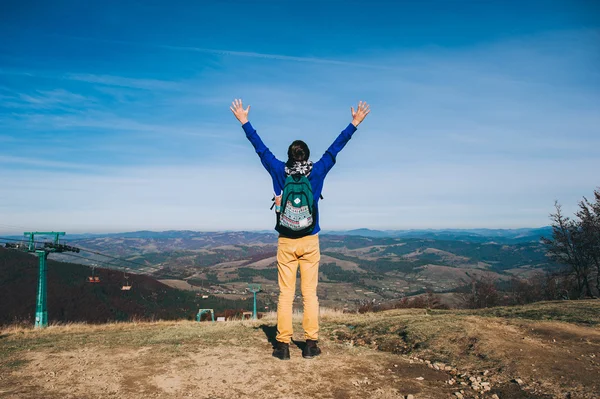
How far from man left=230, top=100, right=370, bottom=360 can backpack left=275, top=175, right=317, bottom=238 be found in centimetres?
2

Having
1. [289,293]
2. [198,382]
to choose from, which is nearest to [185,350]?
[198,382]

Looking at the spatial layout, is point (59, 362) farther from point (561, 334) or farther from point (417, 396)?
point (561, 334)

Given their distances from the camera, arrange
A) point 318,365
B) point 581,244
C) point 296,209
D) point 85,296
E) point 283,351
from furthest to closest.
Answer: point 85,296 < point 581,244 < point 283,351 < point 296,209 < point 318,365

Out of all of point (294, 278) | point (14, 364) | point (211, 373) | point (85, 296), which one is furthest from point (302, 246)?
point (85, 296)

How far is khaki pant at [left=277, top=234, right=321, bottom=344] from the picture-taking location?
5621mm

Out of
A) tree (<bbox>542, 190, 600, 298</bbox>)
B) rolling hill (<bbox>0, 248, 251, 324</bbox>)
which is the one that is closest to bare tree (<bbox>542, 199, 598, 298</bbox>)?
tree (<bbox>542, 190, 600, 298</bbox>)

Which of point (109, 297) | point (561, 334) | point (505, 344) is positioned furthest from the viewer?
point (109, 297)

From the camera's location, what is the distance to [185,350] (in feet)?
21.2

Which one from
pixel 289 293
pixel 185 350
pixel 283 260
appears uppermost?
pixel 283 260

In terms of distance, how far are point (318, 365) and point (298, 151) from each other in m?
3.41

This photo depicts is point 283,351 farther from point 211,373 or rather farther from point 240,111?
point 240,111

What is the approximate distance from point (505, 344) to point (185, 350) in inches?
225

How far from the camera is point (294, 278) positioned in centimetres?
559

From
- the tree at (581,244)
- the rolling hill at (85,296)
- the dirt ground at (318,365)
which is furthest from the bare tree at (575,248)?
the rolling hill at (85,296)
